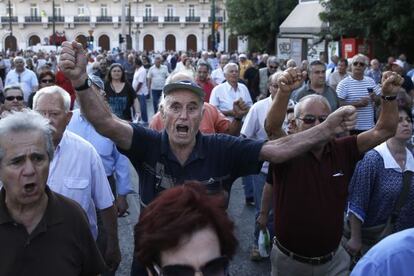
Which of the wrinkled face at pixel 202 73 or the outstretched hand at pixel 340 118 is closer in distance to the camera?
the outstretched hand at pixel 340 118

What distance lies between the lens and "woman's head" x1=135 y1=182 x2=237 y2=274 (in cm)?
197

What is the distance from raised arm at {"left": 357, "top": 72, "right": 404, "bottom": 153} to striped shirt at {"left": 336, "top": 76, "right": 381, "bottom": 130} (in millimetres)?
4558

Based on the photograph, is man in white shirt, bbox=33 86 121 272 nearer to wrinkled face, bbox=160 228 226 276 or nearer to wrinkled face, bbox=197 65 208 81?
wrinkled face, bbox=160 228 226 276

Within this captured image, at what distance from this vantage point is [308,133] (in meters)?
3.29

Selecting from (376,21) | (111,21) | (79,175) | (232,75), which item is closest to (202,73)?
(232,75)

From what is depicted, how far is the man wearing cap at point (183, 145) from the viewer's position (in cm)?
320

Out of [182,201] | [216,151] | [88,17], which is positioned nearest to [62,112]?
[216,151]

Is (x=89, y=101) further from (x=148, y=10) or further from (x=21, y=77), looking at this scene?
(x=148, y=10)

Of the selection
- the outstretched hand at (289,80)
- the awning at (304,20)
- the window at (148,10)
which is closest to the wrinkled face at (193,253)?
the outstretched hand at (289,80)

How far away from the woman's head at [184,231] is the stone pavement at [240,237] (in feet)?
7.99

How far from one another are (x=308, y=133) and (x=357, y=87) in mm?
5406

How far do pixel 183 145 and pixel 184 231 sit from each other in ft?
4.16

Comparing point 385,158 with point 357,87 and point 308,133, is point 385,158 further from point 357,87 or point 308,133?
point 357,87

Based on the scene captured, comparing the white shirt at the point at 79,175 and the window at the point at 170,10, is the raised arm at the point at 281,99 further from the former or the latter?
the window at the point at 170,10
